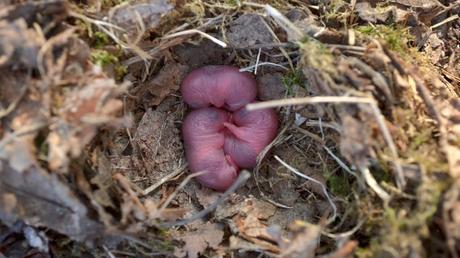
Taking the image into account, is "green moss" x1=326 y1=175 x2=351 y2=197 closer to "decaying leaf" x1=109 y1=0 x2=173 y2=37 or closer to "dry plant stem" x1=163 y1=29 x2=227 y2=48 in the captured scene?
"dry plant stem" x1=163 y1=29 x2=227 y2=48

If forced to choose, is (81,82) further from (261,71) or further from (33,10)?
(261,71)

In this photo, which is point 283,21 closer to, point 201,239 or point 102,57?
point 102,57

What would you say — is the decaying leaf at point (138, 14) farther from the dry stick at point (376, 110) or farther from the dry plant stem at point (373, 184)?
the dry plant stem at point (373, 184)

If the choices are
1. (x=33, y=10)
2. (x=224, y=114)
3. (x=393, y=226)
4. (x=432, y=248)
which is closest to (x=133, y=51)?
(x=33, y=10)

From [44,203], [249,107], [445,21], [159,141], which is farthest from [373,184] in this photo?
[44,203]

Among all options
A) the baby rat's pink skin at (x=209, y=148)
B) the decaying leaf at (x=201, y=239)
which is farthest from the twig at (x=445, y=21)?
the decaying leaf at (x=201, y=239)

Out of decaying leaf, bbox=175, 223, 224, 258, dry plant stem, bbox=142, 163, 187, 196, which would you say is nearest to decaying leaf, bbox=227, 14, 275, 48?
dry plant stem, bbox=142, 163, 187, 196

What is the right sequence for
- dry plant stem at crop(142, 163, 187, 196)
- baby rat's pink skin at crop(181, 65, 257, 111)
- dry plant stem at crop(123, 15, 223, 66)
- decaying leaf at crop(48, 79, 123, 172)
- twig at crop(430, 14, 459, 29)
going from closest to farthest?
decaying leaf at crop(48, 79, 123, 172) < dry plant stem at crop(123, 15, 223, 66) < dry plant stem at crop(142, 163, 187, 196) < baby rat's pink skin at crop(181, 65, 257, 111) < twig at crop(430, 14, 459, 29)

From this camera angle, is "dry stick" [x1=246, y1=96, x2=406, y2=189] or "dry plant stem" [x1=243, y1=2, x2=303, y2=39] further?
"dry plant stem" [x1=243, y1=2, x2=303, y2=39]

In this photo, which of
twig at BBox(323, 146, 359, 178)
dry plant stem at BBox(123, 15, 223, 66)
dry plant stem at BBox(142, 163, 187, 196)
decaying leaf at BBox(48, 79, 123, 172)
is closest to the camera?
decaying leaf at BBox(48, 79, 123, 172)
